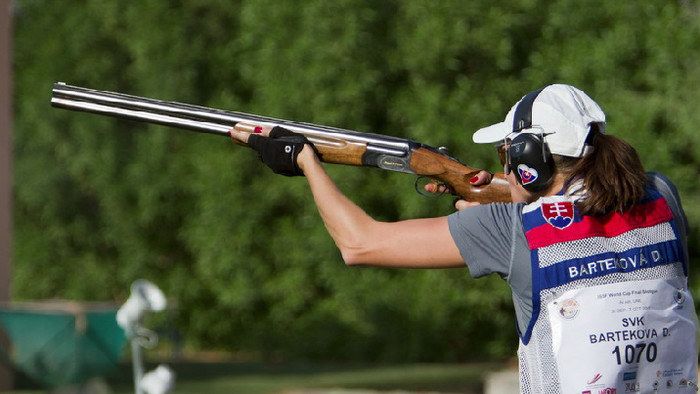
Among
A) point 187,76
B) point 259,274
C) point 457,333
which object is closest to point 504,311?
point 457,333

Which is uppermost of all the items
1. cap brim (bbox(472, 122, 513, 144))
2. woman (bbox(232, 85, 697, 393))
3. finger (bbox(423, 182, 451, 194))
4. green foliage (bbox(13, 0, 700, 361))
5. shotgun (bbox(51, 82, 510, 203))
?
green foliage (bbox(13, 0, 700, 361))

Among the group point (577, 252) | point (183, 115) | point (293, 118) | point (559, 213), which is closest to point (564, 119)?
point (559, 213)

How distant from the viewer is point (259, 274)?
16734 mm

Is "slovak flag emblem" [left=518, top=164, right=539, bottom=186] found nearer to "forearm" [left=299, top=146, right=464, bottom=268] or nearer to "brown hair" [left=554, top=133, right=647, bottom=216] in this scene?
"brown hair" [left=554, top=133, right=647, bottom=216]

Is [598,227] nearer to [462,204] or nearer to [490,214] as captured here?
[490,214]

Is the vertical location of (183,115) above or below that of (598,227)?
above

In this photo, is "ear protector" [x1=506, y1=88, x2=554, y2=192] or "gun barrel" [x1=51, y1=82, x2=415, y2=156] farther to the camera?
"gun barrel" [x1=51, y1=82, x2=415, y2=156]

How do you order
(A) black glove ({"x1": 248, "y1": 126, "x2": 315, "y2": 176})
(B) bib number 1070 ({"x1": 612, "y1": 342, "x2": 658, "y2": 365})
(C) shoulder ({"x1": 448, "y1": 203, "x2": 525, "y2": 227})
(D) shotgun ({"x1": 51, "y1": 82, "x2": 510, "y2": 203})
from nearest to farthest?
(B) bib number 1070 ({"x1": 612, "y1": 342, "x2": 658, "y2": 365}), (C) shoulder ({"x1": 448, "y1": 203, "x2": 525, "y2": 227}), (A) black glove ({"x1": 248, "y1": 126, "x2": 315, "y2": 176}), (D) shotgun ({"x1": 51, "y1": 82, "x2": 510, "y2": 203})

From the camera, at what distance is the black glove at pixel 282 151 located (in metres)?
3.51

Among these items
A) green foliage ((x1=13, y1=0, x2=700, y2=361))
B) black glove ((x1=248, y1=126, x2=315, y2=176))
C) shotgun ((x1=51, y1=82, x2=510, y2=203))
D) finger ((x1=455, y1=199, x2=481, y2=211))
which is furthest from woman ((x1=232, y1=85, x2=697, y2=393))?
green foliage ((x1=13, y1=0, x2=700, y2=361))

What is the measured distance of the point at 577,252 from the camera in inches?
112

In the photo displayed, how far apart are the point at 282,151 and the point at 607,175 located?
115 cm

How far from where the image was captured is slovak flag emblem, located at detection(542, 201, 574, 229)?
2.85 meters

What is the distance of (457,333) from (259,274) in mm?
3230
